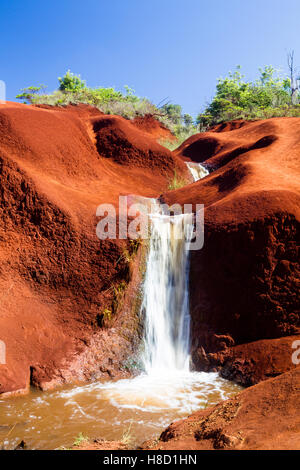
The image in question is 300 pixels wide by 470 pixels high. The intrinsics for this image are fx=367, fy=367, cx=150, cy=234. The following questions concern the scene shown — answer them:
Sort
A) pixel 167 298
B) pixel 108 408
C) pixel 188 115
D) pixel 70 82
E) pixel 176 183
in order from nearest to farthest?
pixel 108 408
pixel 167 298
pixel 176 183
pixel 188 115
pixel 70 82

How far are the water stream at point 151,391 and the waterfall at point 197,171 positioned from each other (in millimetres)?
5173

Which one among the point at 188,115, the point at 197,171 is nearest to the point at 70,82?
the point at 188,115

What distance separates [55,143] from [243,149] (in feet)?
17.2

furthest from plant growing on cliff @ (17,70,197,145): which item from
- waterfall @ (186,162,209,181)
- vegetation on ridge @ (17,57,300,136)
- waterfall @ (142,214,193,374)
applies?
waterfall @ (142,214,193,374)

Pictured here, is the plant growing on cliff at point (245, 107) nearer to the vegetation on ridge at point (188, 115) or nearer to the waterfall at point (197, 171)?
the vegetation on ridge at point (188, 115)

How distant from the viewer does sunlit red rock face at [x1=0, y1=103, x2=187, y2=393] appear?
212 inches

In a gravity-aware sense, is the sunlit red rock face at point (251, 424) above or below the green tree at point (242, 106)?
below

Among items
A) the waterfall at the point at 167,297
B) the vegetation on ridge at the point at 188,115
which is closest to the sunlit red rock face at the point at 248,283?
the waterfall at the point at 167,297

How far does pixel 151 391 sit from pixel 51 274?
2.53m

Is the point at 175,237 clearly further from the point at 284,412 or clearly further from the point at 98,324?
the point at 284,412

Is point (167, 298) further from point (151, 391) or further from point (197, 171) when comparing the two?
point (197, 171)

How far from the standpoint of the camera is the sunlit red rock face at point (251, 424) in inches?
86.0

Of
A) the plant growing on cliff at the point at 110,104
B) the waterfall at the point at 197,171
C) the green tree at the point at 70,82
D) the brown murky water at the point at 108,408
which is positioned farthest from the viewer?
the green tree at the point at 70,82

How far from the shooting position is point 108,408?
4.38 meters
